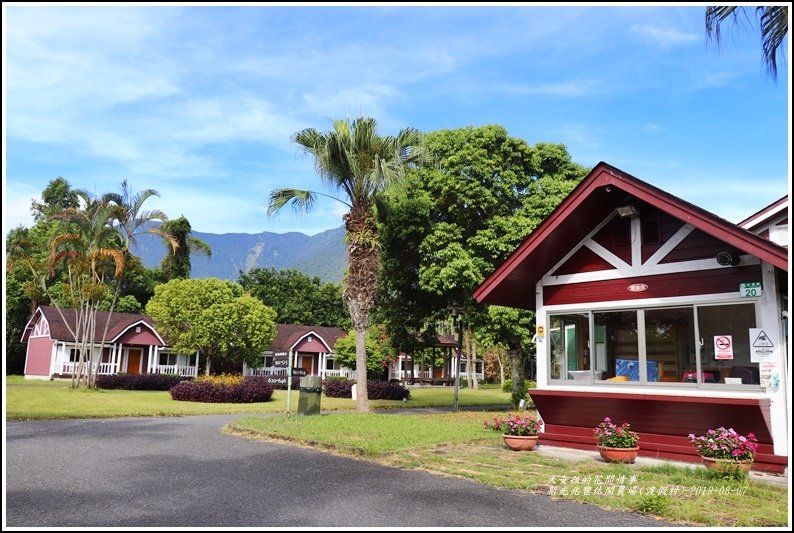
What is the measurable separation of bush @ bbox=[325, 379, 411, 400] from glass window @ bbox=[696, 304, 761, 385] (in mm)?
20525

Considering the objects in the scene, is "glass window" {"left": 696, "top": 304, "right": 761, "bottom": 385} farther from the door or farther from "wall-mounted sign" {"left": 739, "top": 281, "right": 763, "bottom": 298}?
the door

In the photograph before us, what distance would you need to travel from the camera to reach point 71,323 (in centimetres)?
4697

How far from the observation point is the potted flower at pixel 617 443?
34.4ft

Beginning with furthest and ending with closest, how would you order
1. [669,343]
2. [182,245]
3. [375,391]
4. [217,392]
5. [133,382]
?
[182,245] → [133,382] → [375,391] → [217,392] → [669,343]

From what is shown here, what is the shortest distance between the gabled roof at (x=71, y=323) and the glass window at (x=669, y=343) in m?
43.7

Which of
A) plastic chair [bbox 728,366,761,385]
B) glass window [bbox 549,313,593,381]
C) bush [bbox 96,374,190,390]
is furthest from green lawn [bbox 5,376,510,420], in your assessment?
plastic chair [bbox 728,366,761,385]

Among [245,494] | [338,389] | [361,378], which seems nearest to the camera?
[245,494]

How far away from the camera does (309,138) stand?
19.2 m

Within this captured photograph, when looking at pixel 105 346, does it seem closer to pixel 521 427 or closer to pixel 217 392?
pixel 217 392

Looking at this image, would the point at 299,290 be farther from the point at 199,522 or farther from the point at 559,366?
the point at 199,522

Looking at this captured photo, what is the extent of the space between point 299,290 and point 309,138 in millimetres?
50095

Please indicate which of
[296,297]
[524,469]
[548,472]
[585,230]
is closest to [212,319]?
[585,230]

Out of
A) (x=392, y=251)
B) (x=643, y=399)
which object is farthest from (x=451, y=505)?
(x=392, y=251)

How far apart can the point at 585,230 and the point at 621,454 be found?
15.1 ft
